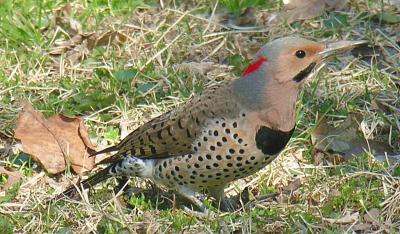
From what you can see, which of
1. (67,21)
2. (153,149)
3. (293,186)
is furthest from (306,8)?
(153,149)

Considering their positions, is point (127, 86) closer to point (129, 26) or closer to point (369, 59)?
point (129, 26)

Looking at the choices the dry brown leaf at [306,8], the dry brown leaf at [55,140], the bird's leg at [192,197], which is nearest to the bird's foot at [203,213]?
the bird's leg at [192,197]

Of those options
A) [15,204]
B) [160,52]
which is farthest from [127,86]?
[15,204]

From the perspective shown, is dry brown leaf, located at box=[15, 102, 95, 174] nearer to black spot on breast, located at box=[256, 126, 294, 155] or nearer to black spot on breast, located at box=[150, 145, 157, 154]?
black spot on breast, located at box=[150, 145, 157, 154]

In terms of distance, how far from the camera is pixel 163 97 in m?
6.87

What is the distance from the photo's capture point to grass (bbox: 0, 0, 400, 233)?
532 centimetres

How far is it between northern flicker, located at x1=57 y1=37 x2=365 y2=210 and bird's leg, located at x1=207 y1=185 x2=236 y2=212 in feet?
0.54

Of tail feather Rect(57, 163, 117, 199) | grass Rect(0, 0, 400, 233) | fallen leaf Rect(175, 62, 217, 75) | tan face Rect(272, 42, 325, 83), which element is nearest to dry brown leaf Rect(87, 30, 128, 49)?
grass Rect(0, 0, 400, 233)

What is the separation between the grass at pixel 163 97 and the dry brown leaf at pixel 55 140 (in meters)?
0.11

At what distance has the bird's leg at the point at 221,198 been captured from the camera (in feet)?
18.8

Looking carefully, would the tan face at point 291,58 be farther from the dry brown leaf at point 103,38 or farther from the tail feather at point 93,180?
the dry brown leaf at point 103,38

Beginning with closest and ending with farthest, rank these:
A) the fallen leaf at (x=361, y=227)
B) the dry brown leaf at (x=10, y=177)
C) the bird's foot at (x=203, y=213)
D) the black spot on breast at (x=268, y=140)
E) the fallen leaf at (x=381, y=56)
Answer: the fallen leaf at (x=361, y=227) < the black spot on breast at (x=268, y=140) < the bird's foot at (x=203, y=213) < the dry brown leaf at (x=10, y=177) < the fallen leaf at (x=381, y=56)

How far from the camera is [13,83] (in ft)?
23.1

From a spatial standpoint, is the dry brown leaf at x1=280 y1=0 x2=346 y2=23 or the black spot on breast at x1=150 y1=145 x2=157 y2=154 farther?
the dry brown leaf at x1=280 y1=0 x2=346 y2=23
